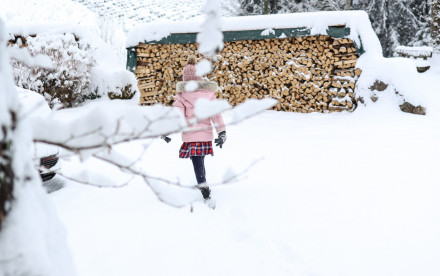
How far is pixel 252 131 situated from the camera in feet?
19.6

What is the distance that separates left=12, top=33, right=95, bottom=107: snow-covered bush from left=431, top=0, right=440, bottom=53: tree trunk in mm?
10199

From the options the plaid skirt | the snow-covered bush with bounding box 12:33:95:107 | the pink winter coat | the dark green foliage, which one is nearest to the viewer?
the pink winter coat

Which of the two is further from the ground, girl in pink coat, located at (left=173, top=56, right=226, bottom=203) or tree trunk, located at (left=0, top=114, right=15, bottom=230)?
tree trunk, located at (left=0, top=114, right=15, bottom=230)

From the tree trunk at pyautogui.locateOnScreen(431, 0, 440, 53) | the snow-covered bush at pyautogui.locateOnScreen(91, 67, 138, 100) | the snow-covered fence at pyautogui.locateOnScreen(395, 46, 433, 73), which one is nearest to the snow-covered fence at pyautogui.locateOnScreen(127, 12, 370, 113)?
the snow-covered bush at pyautogui.locateOnScreen(91, 67, 138, 100)

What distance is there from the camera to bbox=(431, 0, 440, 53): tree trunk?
10.5m

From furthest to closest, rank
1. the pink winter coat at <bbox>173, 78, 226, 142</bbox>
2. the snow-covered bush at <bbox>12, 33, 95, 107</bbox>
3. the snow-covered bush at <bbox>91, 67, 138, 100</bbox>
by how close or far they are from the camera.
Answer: the snow-covered bush at <bbox>91, 67, 138, 100</bbox>
the snow-covered bush at <bbox>12, 33, 95, 107</bbox>
the pink winter coat at <bbox>173, 78, 226, 142</bbox>

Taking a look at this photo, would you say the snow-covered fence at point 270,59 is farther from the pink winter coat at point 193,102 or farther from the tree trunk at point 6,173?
the tree trunk at point 6,173

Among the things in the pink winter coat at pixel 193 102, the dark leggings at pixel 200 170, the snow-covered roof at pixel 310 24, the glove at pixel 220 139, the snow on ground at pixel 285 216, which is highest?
the snow-covered roof at pixel 310 24

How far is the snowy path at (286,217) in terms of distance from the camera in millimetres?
2553

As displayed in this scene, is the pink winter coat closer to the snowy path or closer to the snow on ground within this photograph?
the snow on ground

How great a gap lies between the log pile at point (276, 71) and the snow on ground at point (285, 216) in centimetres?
164

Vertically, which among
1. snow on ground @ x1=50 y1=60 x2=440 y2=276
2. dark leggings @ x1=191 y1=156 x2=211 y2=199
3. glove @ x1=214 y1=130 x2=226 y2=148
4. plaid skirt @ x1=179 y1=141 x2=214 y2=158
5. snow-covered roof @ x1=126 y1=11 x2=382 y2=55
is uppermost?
snow-covered roof @ x1=126 y1=11 x2=382 y2=55

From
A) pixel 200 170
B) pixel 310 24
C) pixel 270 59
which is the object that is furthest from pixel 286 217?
pixel 270 59

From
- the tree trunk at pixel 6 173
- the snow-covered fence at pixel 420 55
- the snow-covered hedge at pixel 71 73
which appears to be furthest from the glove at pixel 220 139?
the snow-covered fence at pixel 420 55
